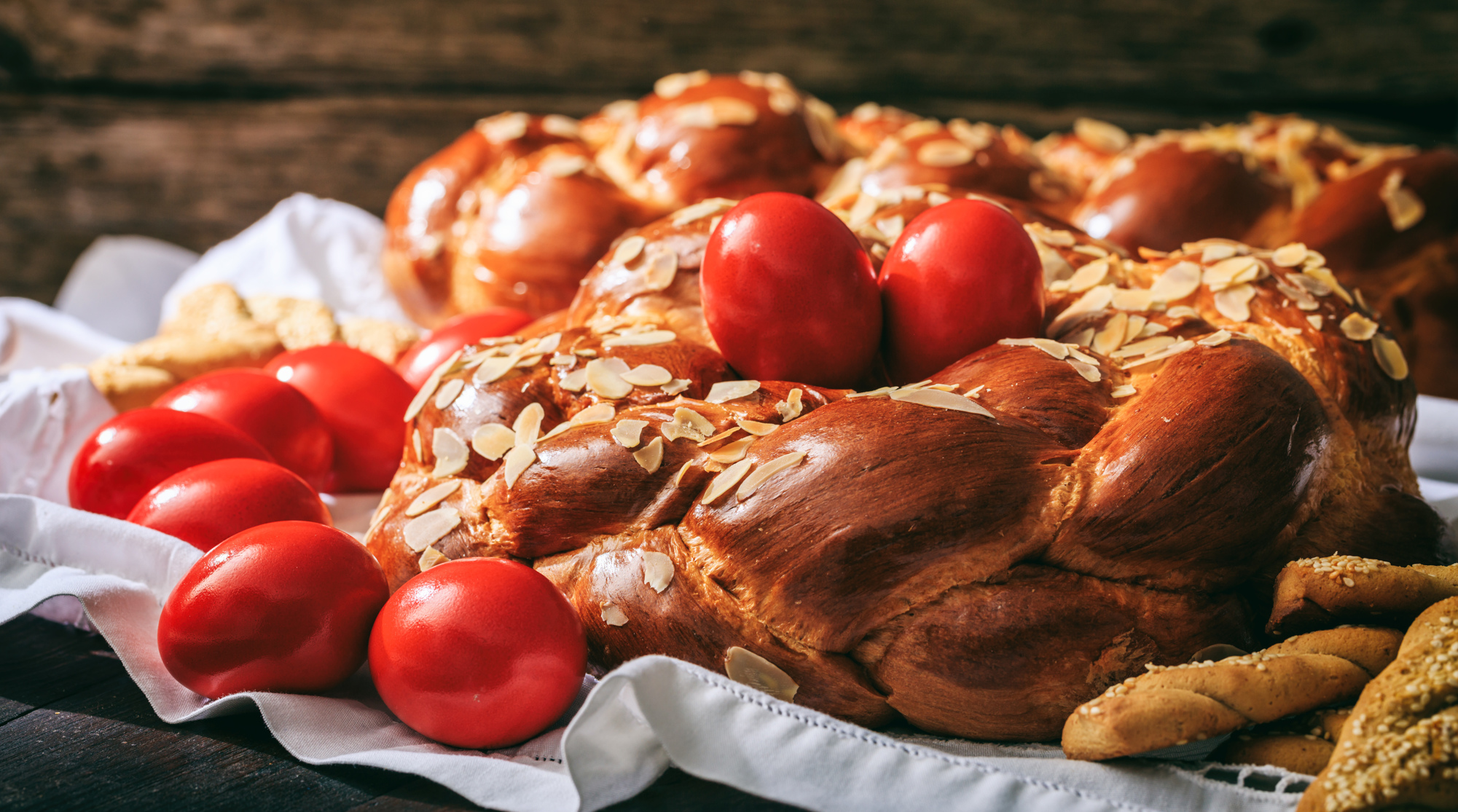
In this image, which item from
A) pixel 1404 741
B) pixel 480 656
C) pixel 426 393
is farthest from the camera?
pixel 426 393

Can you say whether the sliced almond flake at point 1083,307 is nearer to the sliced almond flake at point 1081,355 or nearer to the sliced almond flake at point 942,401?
the sliced almond flake at point 1081,355

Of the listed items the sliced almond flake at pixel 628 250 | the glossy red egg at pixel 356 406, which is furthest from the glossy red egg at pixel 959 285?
the glossy red egg at pixel 356 406

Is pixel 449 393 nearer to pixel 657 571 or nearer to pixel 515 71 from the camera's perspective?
pixel 657 571

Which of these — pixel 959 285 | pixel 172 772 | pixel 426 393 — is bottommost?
pixel 172 772

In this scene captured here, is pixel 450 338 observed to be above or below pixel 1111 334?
below

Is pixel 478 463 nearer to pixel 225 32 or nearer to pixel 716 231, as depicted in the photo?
pixel 716 231

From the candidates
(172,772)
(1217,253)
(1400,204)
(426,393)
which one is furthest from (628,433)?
(1400,204)
